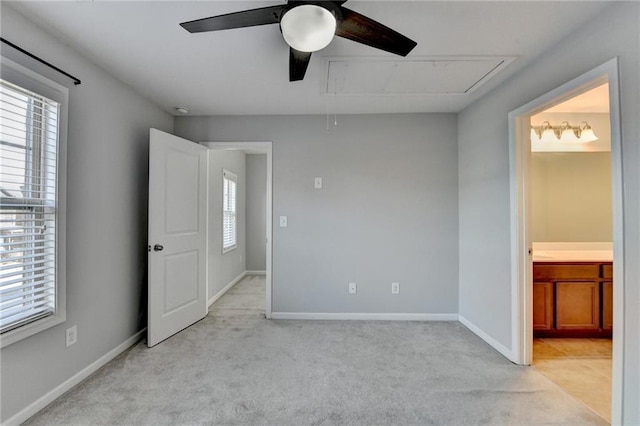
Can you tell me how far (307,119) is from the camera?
320 cm

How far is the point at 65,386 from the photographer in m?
1.86

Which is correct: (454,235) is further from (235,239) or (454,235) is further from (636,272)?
(235,239)

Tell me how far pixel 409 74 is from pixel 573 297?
2.56 m

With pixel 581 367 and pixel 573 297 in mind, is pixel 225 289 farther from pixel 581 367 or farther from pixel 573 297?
pixel 573 297

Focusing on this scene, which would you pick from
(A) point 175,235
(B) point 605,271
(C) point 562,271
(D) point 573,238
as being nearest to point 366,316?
(C) point 562,271

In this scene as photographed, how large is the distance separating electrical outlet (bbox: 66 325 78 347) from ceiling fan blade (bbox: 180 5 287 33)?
6.75ft

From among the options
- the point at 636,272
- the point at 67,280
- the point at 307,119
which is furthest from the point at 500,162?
the point at 67,280

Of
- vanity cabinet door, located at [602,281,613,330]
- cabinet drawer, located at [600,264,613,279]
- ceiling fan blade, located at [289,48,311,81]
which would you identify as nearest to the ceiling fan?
ceiling fan blade, located at [289,48,311,81]

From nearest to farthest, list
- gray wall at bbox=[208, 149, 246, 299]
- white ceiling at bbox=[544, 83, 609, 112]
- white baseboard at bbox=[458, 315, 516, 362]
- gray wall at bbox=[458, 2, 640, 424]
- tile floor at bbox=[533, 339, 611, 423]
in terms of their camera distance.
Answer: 1. gray wall at bbox=[458, 2, 640, 424]
2. tile floor at bbox=[533, 339, 611, 423]
3. white baseboard at bbox=[458, 315, 516, 362]
4. white ceiling at bbox=[544, 83, 609, 112]
5. gray wall at bbox=[208, 149, 246, 299]

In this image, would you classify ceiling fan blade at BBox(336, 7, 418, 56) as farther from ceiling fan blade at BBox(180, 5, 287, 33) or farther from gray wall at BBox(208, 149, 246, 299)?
gray wall at BBox(208, 149, 246, 299)

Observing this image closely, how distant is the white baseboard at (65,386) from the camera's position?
159 centimetres

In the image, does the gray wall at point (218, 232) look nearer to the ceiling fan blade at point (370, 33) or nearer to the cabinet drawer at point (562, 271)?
the ceiling fan blade at point (370, 33)

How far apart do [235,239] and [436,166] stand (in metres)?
3.56

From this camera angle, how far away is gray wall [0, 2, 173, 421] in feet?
5.40
